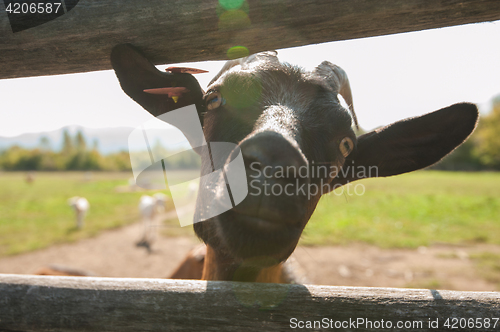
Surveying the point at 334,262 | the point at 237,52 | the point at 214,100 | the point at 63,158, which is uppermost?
the point at 237,52

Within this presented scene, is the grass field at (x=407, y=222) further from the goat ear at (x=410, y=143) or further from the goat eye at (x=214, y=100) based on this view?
the goat eye at (x=214, y=100)

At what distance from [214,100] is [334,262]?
678 centimetres

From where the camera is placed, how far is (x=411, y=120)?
2.13 meters

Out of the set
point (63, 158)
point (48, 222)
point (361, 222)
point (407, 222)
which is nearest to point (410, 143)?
point (361, 222)

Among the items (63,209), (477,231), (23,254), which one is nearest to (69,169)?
(63,209)

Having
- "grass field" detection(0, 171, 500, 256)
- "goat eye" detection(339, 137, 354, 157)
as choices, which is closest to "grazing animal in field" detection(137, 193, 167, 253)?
"grass field" detection(0, 171, 500, 256)

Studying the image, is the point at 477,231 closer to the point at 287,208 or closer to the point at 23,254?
the point at 287,208

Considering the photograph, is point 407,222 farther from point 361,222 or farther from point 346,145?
point 346,145

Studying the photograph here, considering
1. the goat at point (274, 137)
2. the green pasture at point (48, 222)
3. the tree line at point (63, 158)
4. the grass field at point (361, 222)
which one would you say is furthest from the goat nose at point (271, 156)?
the tree line at point (63, 158)

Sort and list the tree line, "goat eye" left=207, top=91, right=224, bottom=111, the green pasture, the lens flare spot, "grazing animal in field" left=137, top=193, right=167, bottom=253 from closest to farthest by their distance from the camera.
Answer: the lens flare spot → "goat eye" left=207, top=91, right=224, bottom=111 → "grazing animal in field" left=137, top=193, right=167, bottom=253 → the green pasture → the tree line

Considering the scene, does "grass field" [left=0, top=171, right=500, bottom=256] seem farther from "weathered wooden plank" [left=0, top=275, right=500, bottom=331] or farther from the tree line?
the tree line

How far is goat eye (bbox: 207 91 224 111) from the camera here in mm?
1950

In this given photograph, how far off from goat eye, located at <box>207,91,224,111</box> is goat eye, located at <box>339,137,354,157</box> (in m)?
0.90

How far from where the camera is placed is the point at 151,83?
73.0 inches
